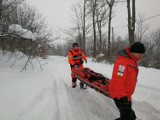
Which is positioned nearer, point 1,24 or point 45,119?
point 45,119

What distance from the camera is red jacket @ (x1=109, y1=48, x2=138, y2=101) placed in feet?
10.3

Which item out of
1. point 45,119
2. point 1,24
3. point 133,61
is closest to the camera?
point 133,61

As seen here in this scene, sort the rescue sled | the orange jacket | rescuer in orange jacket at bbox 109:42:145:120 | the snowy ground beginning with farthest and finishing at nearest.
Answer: the orange jacket, the rescue sled, the snowy ground, rescuer in orange jacket at bbox 109:42:145:120

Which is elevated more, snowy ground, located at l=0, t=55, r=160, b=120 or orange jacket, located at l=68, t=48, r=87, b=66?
orange jacket, located at l=68, t=48, r=87, b=66

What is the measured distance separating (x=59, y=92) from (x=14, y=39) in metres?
4.32

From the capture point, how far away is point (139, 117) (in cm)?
417

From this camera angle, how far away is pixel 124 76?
319cm

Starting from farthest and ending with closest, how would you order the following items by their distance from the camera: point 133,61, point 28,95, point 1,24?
1. point 1,24
2. point 28,95
3. point 133,61

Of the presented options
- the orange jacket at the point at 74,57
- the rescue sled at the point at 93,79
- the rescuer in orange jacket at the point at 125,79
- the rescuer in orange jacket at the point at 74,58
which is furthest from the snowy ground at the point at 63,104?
the orange jacket at the point at 74,57

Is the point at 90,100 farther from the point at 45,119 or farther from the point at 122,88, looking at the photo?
the point at 122,88

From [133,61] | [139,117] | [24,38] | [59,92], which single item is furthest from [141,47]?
[24,38]

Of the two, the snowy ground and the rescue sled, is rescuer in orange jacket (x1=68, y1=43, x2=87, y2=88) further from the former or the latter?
the snowy ground

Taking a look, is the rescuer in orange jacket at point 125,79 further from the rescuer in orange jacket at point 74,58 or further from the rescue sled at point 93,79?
the rescuer in orange jacket at point 74,58

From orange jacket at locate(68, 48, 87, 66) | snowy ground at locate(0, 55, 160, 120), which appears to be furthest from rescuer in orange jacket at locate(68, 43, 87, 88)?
snowy ground at locate(0, 55, 160, 120)
